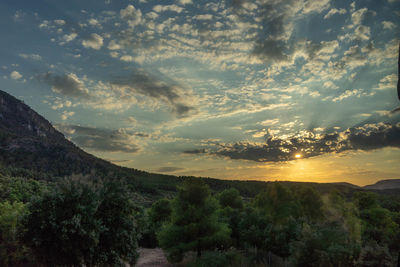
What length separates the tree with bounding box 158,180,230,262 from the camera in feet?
87.8

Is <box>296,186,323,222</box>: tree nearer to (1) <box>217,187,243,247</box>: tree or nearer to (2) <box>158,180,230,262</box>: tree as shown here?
(1) <box>217,187,243,247</box>: tree

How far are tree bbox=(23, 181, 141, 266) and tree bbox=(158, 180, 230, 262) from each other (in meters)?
9.76

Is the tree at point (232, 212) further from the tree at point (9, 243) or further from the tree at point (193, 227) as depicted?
the tree at point (9, 243)

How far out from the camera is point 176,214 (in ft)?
95.6

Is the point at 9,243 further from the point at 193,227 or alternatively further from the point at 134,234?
the point at 193,227

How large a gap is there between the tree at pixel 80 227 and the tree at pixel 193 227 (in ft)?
32.0

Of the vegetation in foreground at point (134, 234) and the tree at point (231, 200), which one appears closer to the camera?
the vegetation in foreground at point (134, 234)

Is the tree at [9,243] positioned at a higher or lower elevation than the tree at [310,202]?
lower

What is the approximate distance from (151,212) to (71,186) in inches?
1720

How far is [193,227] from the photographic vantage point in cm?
2702

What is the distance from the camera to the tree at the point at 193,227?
26.8 metres

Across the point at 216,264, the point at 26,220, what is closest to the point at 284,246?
the point at 216,264

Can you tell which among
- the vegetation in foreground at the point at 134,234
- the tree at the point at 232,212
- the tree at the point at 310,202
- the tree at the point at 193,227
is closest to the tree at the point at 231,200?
the tree at the point at 232,212

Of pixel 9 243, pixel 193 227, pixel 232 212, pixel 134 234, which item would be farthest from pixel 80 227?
pixel 232 212
